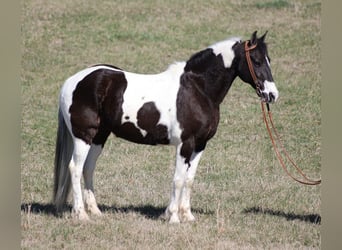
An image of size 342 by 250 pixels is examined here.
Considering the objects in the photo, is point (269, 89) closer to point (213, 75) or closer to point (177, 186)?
point (213, 75)

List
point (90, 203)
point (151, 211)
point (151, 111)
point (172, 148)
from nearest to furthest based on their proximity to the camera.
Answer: point (151, 111)
point (90, 203)
point (151, 211)
point (172, 148)

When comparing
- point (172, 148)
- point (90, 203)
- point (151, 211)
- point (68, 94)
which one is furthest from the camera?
point (172, 148)

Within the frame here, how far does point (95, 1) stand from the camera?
20125mm

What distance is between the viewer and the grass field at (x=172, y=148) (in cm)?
673

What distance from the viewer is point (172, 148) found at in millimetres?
11055

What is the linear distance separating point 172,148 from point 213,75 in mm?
4091

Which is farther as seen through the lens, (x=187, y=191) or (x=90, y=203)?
(x=90, y=203)

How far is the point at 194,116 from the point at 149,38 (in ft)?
36.4

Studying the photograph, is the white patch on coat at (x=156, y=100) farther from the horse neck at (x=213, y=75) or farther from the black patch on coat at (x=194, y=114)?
the horse neck at (x=213, y=75)

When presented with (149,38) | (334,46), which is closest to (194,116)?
(334,46)

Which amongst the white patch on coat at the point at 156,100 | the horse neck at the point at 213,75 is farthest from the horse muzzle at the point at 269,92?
the white patch on coat at the point at 156,100

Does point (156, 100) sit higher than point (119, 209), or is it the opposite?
point (156, 100)

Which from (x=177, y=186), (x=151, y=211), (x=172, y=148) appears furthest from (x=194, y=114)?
(x=172, y=148)

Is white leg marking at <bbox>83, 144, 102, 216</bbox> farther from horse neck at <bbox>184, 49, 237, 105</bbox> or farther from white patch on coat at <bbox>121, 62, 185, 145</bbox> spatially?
horse neck at <bbox>184, 49, 237, 105</bbox>
